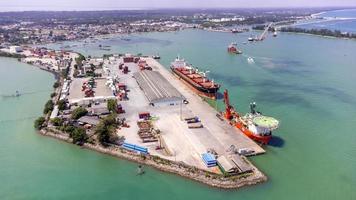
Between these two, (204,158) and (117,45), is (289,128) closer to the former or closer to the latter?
(204,158)

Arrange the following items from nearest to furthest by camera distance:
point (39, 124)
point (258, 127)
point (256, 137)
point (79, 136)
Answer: point (258, 127)
point (256, 137)
point (79, 136)
point (39, 124)

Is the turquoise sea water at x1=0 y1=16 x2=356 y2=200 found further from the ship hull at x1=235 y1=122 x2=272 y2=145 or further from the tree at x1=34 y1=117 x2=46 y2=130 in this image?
the tree at x1=34 y1=117 x2=46 y2=130

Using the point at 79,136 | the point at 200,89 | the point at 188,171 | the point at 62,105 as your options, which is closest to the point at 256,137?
the point at 188,171

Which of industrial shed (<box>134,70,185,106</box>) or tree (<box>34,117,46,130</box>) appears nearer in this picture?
tree (<box>34,117,46,130</box>)

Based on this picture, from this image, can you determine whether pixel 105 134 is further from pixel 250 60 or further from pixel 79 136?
pixel 250 60

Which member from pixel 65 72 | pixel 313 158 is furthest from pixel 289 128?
pixel 65 72

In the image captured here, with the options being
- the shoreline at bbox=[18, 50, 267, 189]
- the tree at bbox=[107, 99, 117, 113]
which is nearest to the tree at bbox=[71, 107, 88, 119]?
the tree at bbox=[107, 99, 117, 113]
